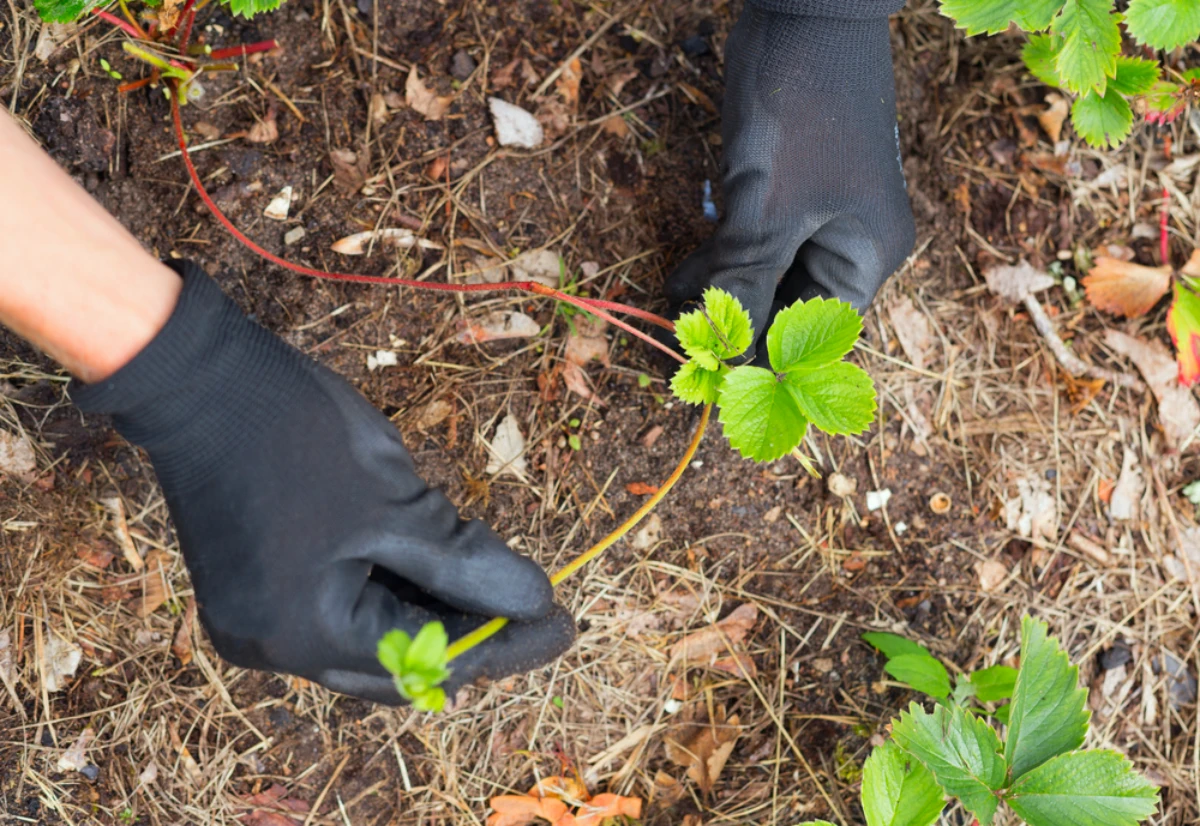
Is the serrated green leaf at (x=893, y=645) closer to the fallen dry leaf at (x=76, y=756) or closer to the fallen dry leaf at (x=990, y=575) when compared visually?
the fallen dry leaf at (x=990, y=575)

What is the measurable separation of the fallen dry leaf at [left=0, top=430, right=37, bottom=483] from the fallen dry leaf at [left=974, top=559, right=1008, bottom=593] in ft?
7.80

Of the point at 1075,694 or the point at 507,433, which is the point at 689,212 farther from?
the point at 1075,694

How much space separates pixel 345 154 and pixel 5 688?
1491 millimetres

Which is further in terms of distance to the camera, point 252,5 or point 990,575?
point 990,575

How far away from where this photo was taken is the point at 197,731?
1.98 meters

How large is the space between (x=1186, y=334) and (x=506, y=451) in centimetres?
187

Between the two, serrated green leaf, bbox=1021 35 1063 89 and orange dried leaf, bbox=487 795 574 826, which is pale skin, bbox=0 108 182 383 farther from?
serrated green leaf, bbox=1021 35 1063 89

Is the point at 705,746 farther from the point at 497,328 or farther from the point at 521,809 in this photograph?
the point at 497,328

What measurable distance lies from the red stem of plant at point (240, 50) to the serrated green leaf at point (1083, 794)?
2.40 meters

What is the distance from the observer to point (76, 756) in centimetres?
193

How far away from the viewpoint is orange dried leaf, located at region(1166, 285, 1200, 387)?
2.23 m

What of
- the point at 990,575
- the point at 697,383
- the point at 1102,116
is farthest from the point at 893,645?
the point at 1102,116

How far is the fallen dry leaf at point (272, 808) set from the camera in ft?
6.47

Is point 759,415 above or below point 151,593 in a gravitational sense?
above
